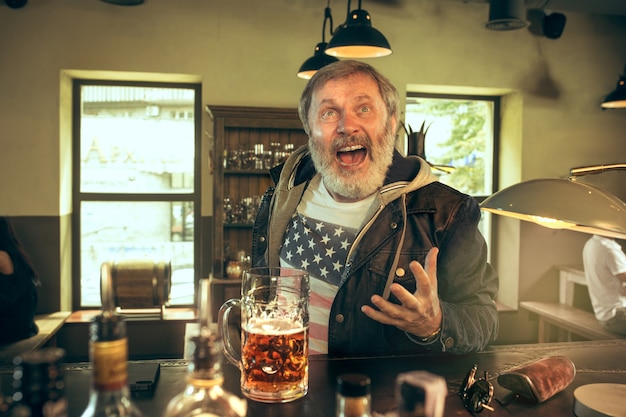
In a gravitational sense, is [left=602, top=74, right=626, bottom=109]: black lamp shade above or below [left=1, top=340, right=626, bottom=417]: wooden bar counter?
above

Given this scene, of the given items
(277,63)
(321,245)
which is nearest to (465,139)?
(277,63)

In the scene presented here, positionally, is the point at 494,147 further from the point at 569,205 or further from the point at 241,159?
the point at 569,205

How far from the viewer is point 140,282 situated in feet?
2.53

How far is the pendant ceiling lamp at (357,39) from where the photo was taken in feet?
10.8

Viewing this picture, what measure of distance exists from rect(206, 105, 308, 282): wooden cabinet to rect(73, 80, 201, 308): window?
52 cm

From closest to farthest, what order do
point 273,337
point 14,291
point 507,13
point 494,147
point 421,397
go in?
1. point 421,397
2. point 273,337
3. point 14,291
4. point 507,13
5. point 494,147

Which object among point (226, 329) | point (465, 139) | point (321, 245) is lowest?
point (226, 329)

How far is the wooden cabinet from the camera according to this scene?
4.65 metres

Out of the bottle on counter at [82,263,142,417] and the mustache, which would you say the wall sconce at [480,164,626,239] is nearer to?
the mustache

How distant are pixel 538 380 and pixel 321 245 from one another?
2.92 feet

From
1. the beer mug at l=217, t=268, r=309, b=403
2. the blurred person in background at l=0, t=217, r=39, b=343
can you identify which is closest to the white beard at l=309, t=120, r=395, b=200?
the beer mug at l=217, t=268, r=309, b=403

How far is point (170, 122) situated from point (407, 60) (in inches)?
83.4

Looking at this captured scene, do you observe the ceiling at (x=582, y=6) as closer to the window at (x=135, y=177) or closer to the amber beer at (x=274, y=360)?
the window at (x=135, y=177)

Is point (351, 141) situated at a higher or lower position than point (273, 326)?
higher
